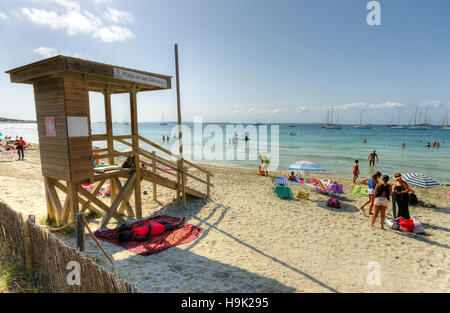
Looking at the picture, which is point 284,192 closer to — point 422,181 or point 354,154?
point 422,181

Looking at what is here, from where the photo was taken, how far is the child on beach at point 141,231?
6.41m

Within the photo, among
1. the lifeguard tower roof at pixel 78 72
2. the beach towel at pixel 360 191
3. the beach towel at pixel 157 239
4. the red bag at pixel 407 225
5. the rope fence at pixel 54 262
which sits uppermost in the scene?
the lifeguard tower roof at pixel 78 72

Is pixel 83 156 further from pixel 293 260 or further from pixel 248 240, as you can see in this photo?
pixel 293 260

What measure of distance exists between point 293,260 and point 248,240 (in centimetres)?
148

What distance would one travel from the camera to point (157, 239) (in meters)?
6.71

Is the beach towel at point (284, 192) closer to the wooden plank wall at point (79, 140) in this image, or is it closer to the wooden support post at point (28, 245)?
the wooden plank wall at point (79, 140)

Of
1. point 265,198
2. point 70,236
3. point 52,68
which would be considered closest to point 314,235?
point 265,198

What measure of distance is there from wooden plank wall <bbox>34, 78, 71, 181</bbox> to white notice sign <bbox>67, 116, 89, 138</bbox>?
0.11 m

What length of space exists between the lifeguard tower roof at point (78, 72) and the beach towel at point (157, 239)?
4085 mm

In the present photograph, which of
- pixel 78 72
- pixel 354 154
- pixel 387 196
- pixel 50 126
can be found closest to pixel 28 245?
pixel 50 126

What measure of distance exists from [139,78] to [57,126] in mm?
2506

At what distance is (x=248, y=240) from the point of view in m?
6.90

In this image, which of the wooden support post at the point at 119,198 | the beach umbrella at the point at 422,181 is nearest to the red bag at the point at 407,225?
the beach umbrella at the point at 422,181

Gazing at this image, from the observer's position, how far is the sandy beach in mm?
4824
